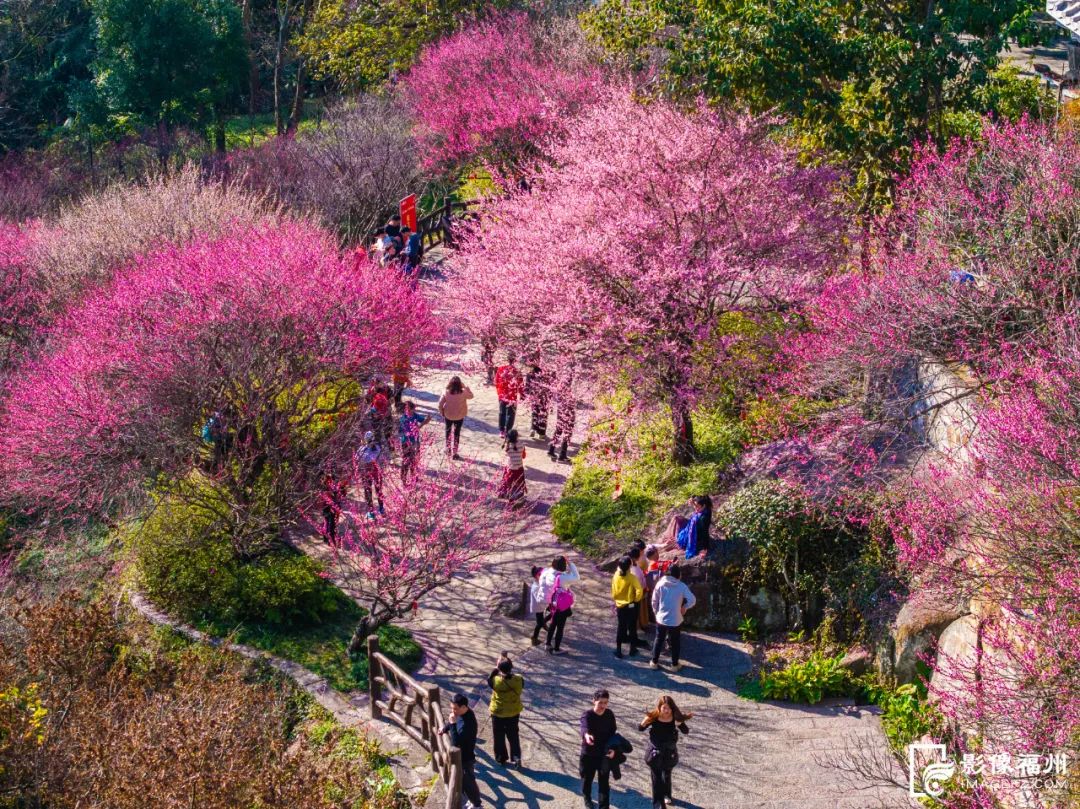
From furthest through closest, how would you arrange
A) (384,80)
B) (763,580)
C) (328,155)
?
(384,80) → (328,155) → (763,580)

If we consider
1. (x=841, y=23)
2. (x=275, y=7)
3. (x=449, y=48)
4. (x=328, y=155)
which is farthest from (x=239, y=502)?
(x=275, y=7)

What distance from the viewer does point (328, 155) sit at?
28266 mm

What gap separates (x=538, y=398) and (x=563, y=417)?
49 cm

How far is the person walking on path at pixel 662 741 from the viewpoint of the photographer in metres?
10.3

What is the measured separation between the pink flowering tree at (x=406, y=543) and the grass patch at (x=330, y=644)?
0.28 metres

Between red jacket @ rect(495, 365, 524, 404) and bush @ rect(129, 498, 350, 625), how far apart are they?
13.0 feet

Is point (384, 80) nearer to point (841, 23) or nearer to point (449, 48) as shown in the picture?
point (449, 48)

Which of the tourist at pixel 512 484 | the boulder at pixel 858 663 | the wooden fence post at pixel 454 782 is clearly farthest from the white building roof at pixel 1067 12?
the wooden fence post at pixel 454 782

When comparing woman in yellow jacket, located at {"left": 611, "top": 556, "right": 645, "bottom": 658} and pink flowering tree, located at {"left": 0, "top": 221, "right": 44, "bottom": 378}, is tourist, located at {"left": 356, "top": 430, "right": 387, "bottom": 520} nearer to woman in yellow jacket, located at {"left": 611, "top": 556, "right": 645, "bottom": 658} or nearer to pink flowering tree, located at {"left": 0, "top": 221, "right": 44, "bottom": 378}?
woman in yellow jacket, located at {"left": 611, "top": 556, "right": 645, "bottom": 658}

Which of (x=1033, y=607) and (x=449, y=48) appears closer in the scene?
(x=1033, y=607)

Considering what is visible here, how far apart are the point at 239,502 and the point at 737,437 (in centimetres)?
728

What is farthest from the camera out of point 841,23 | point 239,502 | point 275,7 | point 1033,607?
point 275,7

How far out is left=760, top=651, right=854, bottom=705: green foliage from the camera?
12.5 meters

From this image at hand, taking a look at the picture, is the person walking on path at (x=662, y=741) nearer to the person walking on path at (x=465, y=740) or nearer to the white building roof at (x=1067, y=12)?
the person walking on path at (x=465, y=740)
